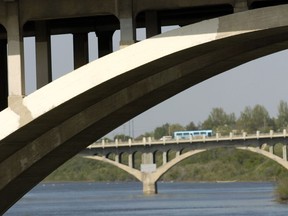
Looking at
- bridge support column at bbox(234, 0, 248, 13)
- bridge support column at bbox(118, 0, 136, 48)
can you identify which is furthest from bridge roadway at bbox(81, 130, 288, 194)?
bridge support column at bbox(234, 0, 248, 13)

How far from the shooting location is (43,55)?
63.4ft

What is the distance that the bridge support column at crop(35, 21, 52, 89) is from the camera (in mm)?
19141

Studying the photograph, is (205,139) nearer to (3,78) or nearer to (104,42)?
(3,78)

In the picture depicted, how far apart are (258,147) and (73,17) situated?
77385 mm

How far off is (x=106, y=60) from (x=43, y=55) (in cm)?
254

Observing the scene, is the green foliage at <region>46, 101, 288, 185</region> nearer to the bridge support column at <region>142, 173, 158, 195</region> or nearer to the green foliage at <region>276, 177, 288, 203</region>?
the bridge support column at <region>142, 173, 158, 195</region>

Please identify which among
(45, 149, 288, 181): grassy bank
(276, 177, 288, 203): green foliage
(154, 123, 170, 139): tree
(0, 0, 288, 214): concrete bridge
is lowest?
(276, 177, 288, 203): green foliage

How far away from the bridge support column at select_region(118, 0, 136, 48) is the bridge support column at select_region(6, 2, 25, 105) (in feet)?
6.67

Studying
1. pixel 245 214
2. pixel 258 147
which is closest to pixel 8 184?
pixel 245 214

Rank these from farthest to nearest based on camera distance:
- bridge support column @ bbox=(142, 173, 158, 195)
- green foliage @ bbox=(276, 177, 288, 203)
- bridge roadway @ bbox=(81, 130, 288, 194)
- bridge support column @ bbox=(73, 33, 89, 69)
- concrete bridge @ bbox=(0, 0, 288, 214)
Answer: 1. bridge support column @ bbox=(142, 173, 158, 195)
2. bridge roadway @ bbox=(81, 130, 288, 194)
3. green foliage @ bbox=(276, 177, 288, 203)
4. bridge support column @ bbox=(73, 33, 89, 69)
5. concrete bridge @ bbox=(0, 0, 288, 214)

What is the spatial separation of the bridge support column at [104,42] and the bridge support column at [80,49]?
10.5 inches

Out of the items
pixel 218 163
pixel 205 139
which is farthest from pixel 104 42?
pixel 218 163

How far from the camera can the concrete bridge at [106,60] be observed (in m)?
16.7

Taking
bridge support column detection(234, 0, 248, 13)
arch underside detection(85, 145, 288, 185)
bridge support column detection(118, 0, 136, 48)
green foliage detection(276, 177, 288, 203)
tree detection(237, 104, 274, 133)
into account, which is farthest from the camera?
tree detection(237, 104, 274, 133)
